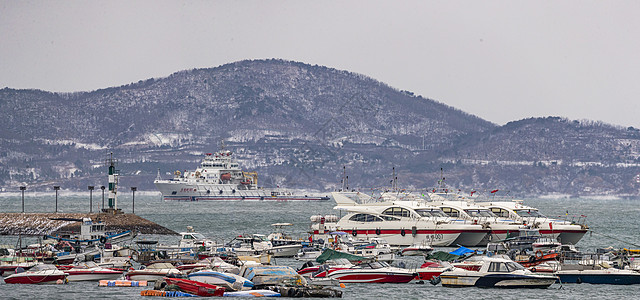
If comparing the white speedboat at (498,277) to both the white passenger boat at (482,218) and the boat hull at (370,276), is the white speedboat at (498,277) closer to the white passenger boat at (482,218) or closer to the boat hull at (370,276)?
the boat hull at (370,276)

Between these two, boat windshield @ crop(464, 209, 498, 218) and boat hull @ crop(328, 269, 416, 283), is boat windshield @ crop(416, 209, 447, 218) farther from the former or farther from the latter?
boat hull @ crop(328, 269, 416, 283)

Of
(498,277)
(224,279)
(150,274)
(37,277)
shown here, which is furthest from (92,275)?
(498,277)

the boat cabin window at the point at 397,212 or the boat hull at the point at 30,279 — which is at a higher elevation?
the boat cabin window at the point at 397,212

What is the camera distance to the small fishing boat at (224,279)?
54562 mm

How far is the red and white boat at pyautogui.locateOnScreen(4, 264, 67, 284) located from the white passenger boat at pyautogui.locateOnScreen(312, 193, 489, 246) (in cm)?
3373

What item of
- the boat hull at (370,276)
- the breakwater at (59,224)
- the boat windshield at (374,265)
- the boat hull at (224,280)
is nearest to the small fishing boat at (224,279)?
the boat hull at (224,280)

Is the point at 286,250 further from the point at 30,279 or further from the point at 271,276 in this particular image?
the point at 30,279

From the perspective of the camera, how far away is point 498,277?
185ft

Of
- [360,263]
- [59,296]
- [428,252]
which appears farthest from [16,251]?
[428,252]

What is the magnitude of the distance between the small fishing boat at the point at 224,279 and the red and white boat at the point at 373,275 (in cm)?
657

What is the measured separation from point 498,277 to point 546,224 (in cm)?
3678

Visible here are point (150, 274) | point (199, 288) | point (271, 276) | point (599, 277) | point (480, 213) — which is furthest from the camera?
point (480, 213)

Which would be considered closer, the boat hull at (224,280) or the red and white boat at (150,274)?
the boat hull at (224,280)

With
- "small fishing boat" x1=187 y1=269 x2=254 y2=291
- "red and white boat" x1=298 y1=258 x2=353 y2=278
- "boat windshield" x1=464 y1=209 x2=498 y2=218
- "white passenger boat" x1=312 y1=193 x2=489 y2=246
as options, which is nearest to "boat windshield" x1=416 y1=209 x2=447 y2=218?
"white passenger boat" x1=312 y1=193 x2=489 y2=246
